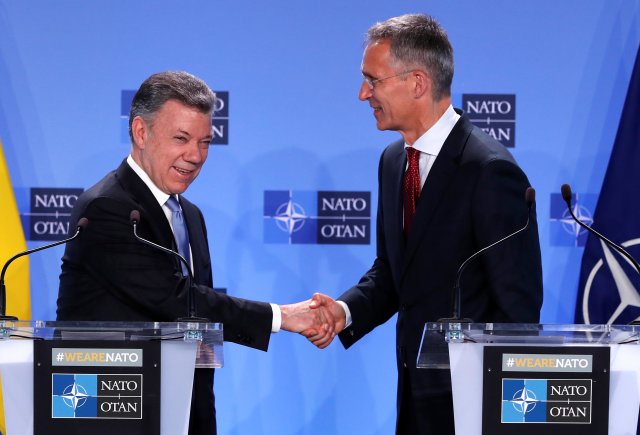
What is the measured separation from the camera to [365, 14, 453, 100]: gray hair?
3.46 m

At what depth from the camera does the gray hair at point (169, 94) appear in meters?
3.38

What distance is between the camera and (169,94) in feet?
11.1

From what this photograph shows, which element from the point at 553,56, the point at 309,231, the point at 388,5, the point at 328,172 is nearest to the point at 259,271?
the point at 309,231

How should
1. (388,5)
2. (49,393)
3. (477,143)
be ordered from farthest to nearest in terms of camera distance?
1. (388,5)
2. (477,143)
3. (49,393)

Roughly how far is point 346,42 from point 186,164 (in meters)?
1.48

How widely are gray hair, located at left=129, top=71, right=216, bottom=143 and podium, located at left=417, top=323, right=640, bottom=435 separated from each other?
1.59m

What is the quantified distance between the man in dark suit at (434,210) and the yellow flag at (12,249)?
1456 mm

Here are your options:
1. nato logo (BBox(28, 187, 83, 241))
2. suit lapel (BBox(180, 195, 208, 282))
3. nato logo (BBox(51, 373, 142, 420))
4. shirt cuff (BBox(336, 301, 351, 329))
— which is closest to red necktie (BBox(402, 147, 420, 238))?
shirt cuff (BBox(336, 301, 351, 329))

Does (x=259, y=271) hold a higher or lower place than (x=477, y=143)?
lower

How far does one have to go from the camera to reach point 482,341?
7.32 ft

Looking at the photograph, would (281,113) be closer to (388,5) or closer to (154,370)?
(388,5)

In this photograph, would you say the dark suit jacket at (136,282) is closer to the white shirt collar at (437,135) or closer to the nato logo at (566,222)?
the white shirt collar at (437,135)

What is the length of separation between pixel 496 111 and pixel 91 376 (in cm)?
287

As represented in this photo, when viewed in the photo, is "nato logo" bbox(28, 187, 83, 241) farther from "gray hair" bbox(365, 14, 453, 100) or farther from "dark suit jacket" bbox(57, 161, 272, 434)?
"gray hair" bbox(365, 14, 453, 100)
